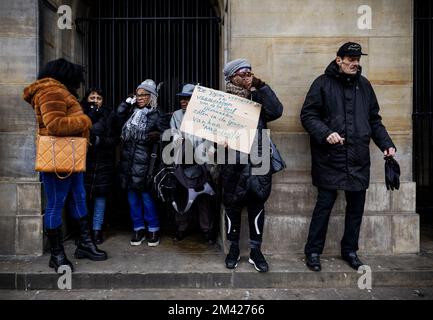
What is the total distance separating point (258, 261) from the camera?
4.57 meters

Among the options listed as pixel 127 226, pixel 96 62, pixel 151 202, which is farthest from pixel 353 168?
pixel 96 62

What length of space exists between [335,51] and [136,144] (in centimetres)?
262

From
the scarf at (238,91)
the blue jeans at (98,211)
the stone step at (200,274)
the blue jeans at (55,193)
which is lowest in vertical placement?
the stone step at (200,274)

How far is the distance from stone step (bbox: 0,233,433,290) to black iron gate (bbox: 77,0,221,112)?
2591 millimetres

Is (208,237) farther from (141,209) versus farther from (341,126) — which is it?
(341,126)

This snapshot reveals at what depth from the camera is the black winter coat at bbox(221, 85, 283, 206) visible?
4406mm

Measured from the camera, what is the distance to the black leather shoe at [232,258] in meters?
4.61

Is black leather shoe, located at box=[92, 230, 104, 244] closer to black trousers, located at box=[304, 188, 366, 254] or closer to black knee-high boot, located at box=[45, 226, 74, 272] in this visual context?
black knee-high boot, located at box=[45, 226, 74, 272]

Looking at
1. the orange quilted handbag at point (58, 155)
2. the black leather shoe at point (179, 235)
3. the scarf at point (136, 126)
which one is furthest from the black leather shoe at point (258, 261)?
the orange quilted handbag at point (58, 155)

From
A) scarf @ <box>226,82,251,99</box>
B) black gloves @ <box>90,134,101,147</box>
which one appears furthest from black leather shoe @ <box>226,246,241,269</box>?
black gloves @ <box>90,134,101,147</box>

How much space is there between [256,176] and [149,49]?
2921mm

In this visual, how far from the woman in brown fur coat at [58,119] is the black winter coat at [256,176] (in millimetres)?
1603

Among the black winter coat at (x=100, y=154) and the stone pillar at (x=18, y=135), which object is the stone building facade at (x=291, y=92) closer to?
the stone pillar at (x=18, y=135)

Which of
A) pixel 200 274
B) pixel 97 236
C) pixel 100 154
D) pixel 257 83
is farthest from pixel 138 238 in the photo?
pixel 257 83
